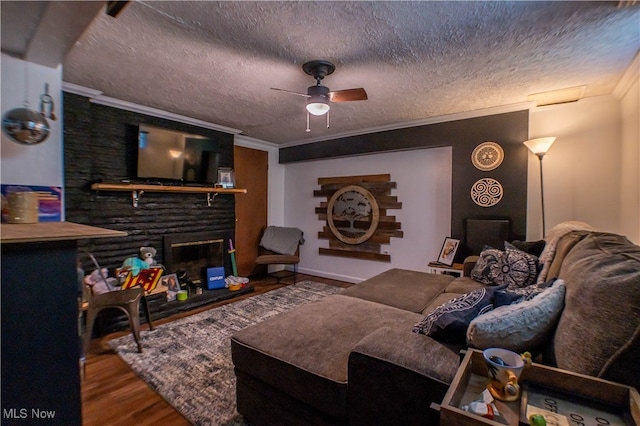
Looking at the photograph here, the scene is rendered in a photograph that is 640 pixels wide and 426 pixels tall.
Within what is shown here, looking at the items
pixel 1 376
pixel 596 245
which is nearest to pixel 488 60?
A: pixel 596 245

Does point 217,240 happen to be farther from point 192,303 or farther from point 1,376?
point 1,376

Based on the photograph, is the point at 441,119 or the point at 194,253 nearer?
the point at 441,119

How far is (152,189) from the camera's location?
3.32 meters

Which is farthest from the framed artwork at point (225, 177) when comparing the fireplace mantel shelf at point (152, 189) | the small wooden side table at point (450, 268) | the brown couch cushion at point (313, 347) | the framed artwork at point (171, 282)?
the small wooden side table at point (450, 268)

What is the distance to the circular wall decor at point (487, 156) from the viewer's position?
3350mm

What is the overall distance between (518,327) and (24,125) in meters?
2.63

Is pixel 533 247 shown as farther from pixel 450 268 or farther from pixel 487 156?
pixel 487 156

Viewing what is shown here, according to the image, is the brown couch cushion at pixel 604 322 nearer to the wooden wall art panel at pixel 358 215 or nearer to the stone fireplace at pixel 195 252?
the wooden wall art panel at pixel 358 215

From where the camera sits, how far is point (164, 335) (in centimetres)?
Answer: 275

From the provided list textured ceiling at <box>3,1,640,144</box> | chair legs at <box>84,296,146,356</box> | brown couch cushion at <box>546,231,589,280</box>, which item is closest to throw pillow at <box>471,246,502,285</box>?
brown couch cushion at <box>546,231,589,280</box>

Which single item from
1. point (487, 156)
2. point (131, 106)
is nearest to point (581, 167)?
point (487, 156)

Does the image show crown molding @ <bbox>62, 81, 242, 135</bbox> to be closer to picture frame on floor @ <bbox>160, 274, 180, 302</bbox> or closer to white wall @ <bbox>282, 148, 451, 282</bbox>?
white wall @ <bbox>282, 148, 451, 282</bbox>

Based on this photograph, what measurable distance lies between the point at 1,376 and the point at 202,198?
122 inches

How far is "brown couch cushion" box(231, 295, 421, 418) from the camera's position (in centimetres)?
131
